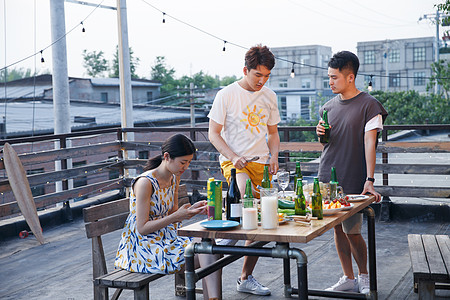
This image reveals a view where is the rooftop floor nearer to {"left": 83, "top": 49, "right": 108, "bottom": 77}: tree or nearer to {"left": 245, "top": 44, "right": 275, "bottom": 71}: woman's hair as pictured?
{"left": 245, "top": 44, "right": 275, "bottom": 71}: woman's hair

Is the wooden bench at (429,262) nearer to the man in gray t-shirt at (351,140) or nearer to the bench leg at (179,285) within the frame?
the man in gray t-shirt at (351,140)

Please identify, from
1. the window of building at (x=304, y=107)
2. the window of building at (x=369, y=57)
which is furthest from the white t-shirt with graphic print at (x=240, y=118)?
the window of building at (x=369, y=57)

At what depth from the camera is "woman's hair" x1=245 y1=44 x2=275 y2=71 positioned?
3.79 m

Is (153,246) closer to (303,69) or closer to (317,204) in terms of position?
(317,204)

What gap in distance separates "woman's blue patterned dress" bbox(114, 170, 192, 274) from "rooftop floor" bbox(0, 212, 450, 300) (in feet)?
3.27

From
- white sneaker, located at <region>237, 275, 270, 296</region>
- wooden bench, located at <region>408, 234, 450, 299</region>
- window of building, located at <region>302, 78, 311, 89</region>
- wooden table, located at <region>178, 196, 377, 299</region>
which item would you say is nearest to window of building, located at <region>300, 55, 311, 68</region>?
window of building, located at <region>302, 78, 311, 89</region>

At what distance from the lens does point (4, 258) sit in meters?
5.81

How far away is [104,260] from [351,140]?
178cm

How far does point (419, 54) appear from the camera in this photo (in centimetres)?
6506

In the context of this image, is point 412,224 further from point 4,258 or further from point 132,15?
A: point 132,15

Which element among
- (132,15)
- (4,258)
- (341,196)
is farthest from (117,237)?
(132,15)

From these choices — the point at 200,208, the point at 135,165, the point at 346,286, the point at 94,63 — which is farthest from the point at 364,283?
the point at 94,63

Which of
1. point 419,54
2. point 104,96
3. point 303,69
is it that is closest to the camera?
point 104,96

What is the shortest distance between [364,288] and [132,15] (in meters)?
33.4
